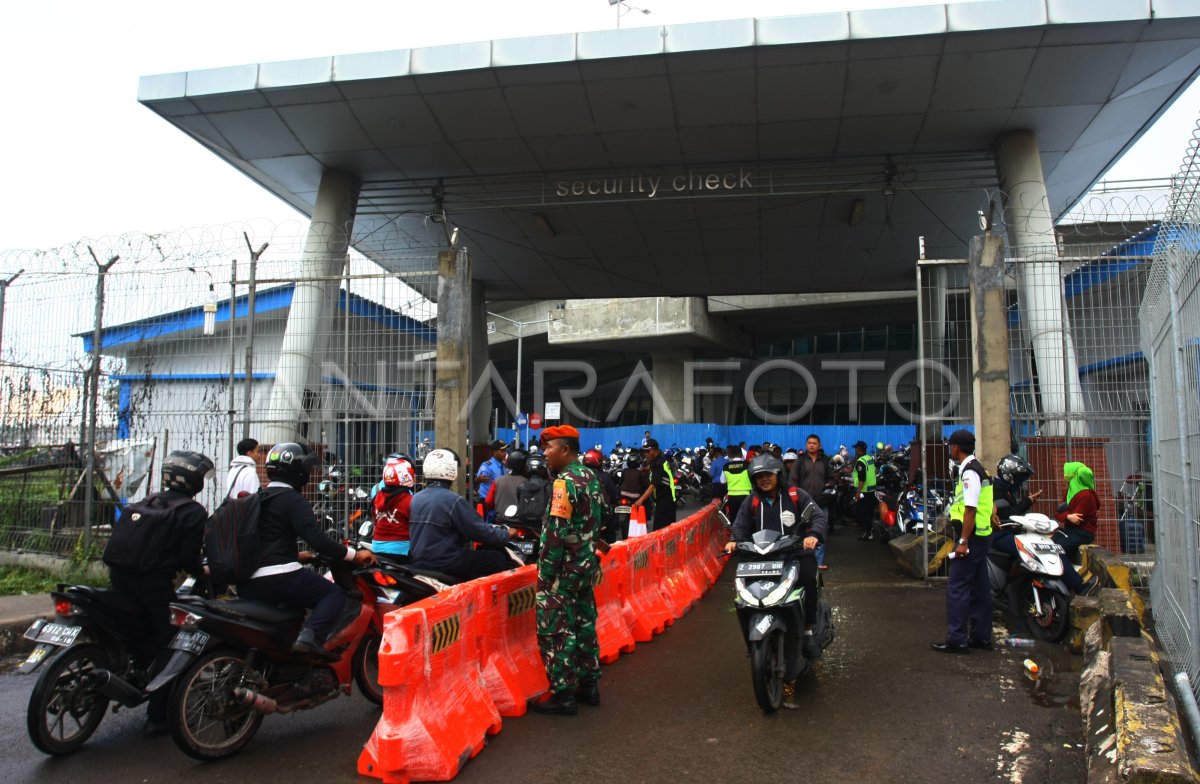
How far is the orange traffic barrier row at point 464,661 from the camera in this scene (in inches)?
172

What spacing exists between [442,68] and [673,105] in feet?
9.83

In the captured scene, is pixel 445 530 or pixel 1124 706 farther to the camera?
pixel 445 530

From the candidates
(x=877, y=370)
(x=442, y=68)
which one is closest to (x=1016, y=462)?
(x=442, y=68)

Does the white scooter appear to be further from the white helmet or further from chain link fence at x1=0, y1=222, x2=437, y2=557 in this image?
chain link fence at x1=0, y1=222, x2=437, y2=557

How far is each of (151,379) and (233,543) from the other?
6456 mm

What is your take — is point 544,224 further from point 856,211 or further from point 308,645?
point 308,645

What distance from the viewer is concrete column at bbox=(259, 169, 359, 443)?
36.0ft

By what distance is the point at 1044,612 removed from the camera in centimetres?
732

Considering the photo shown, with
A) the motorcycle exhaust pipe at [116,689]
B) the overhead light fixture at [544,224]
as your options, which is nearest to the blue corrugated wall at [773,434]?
the overhead light fixture at [544,224]

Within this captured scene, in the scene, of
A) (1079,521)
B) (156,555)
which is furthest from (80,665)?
(1079,521)

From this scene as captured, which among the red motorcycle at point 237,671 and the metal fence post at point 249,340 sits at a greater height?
the metal fence post at point 249,340

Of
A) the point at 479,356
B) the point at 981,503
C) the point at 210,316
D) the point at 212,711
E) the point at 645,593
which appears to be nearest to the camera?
the point at 212,711

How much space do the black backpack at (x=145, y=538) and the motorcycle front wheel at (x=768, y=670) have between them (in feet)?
11.9

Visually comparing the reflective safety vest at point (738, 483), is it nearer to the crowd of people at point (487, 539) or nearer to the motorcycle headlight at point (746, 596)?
the crowd of people at point (487, 539)
